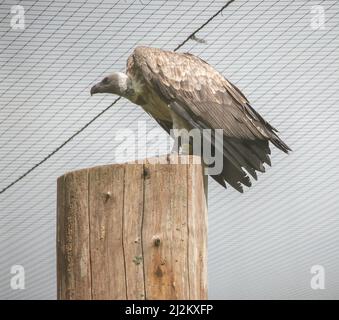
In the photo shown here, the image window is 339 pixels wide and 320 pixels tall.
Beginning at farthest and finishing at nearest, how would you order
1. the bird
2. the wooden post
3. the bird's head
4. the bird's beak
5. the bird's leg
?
the bird's beak
the bird's head
the bird's leg
the bird
the wooden post

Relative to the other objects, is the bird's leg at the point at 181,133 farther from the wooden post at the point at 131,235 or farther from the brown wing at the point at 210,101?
the wooden post at the point at 131,235

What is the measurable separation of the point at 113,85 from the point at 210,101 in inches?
35.9

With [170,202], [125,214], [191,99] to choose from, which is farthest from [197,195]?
[191,99]

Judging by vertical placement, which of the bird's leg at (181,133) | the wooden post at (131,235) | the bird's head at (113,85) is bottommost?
the wooden post at (131,235)

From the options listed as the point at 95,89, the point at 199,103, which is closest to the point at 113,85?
the point at 95,89

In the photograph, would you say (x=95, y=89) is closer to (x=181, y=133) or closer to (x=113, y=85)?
(x=113, y=85)

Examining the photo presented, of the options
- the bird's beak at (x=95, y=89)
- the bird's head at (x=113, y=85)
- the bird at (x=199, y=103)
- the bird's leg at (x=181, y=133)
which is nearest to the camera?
the bird at (x=199, y=103)

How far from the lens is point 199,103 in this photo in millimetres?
5512

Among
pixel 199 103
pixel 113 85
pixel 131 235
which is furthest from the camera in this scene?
pixel 113 85

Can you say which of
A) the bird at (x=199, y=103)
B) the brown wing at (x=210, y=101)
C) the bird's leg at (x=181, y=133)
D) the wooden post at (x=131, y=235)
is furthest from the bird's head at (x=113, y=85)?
the wooden post at (x=131, y=235)

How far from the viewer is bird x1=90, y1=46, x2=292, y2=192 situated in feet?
16.4

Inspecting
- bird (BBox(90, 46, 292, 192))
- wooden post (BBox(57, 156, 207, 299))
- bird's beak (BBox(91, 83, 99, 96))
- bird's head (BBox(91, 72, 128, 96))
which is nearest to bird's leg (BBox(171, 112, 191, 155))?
bird (BBox(90, 46, 292, 192))

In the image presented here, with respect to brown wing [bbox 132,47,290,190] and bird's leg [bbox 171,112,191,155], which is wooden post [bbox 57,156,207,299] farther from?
bird's leg [bbox 171,112,191,155]

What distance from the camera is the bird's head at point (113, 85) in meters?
5.68
